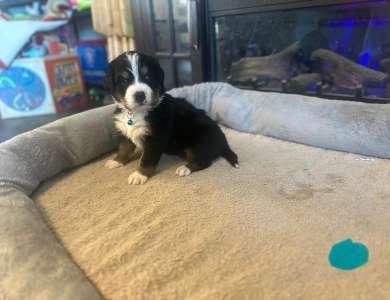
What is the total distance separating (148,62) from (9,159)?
862 mm

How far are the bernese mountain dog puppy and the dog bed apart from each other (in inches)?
3.6

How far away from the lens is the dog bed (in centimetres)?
105

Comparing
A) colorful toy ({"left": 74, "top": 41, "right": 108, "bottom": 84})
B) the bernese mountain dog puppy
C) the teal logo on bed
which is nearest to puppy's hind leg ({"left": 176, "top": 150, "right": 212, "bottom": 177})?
the bernese mountain dog puppy

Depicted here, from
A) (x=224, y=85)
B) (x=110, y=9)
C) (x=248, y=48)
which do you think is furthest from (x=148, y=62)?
(x=110, y=9)

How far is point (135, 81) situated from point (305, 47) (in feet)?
5.42

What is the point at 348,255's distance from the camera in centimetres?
116

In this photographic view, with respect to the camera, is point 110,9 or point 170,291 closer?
point 170,291

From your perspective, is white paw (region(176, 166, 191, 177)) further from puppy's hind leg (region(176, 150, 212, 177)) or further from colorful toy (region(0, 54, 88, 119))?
colorful toy (region(0, 54, 88, 119))

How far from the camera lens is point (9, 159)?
5.21 feet

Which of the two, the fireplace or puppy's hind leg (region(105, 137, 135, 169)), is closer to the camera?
puppy's hind leg (region(105, 137, 135, 169))

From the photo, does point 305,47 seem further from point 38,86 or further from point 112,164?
point 38,86

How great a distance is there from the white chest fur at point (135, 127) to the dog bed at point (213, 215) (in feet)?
0.74

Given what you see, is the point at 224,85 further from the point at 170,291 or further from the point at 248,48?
the point at 170,291

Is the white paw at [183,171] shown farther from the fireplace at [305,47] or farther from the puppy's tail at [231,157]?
the fireplace at [305,47]
